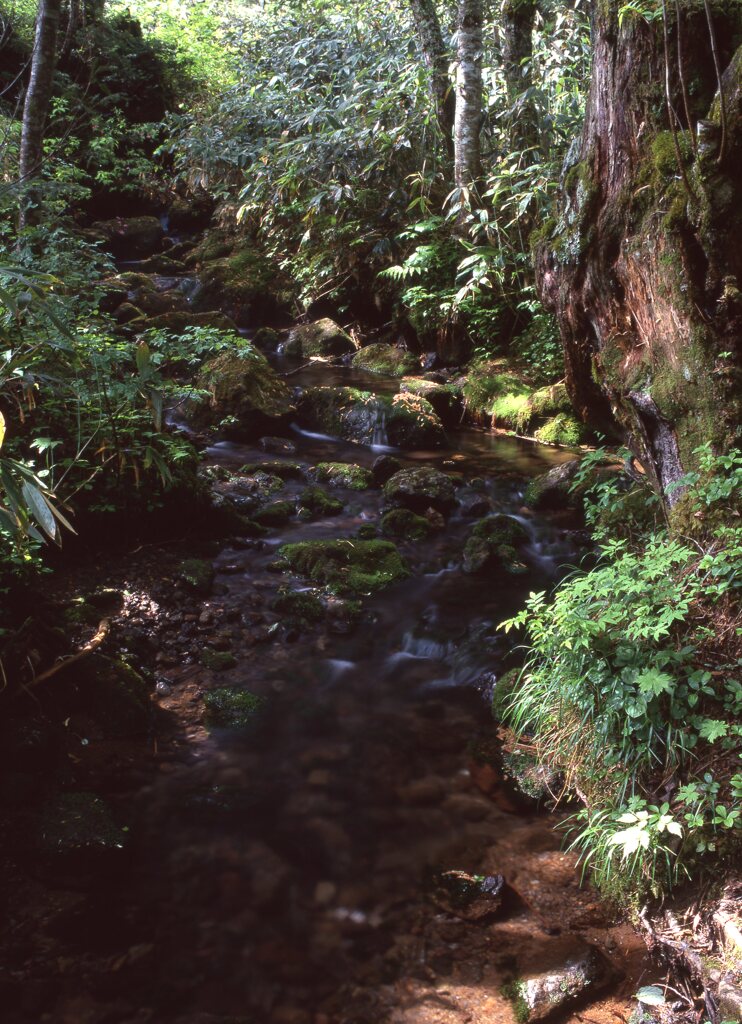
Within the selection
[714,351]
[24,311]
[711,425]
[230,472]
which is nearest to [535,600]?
[711,425]

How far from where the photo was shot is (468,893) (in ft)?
10.1

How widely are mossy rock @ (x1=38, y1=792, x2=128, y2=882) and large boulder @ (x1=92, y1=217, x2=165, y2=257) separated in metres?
15.7

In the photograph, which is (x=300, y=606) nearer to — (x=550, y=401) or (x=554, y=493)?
(x=554, y=493)

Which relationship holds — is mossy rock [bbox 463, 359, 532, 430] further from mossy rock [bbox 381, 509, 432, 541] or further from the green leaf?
the green leaf

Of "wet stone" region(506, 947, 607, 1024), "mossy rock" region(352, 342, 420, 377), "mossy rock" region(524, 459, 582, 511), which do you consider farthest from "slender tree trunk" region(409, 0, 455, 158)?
"wet stone" region(506, 947, 607, 1024)

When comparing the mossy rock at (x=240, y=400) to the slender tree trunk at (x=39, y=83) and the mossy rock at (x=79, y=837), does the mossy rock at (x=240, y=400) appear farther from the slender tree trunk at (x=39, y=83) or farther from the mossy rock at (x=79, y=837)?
the mossy rock at (x=79, y=837)

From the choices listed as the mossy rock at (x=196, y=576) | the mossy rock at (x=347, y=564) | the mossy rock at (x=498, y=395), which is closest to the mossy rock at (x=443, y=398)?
the mossy rock at (x=498, y=395)

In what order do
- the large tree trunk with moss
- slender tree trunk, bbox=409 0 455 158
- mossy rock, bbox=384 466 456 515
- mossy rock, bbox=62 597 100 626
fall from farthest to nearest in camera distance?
1. slender tree trunk, bbox=409 0 455 158
2. mossy rock, bbox=384 466 456 515
3. mossy rock, bbox=62 597 100 626
4. the large tree trunk with moss

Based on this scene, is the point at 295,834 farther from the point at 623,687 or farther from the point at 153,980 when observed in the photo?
the point at 623,687

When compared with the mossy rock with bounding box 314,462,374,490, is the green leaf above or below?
above

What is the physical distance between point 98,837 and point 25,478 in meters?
1.65

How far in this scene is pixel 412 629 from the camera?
5.29 metres

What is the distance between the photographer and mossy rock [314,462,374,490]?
754 centimetres

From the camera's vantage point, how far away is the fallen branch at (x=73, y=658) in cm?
359
